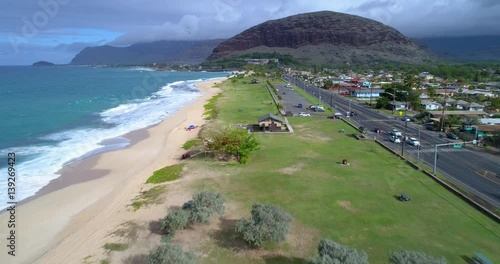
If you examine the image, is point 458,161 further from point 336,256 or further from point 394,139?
point 336,256

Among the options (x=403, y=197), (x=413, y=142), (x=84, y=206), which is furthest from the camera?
(x=413, y=142)

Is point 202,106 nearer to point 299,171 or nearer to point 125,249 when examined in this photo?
point 299,171

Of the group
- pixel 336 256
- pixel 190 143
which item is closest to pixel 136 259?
pixel 336 256

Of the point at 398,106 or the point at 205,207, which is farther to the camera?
the point at 398,106

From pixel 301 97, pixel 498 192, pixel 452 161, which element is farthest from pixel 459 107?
pixel 498 192

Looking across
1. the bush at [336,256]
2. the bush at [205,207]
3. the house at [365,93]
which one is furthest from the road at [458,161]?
the house at [365,93]

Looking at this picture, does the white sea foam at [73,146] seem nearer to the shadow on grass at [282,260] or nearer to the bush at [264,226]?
the bush at [264,226]

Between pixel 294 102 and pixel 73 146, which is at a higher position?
pixel 294 102
